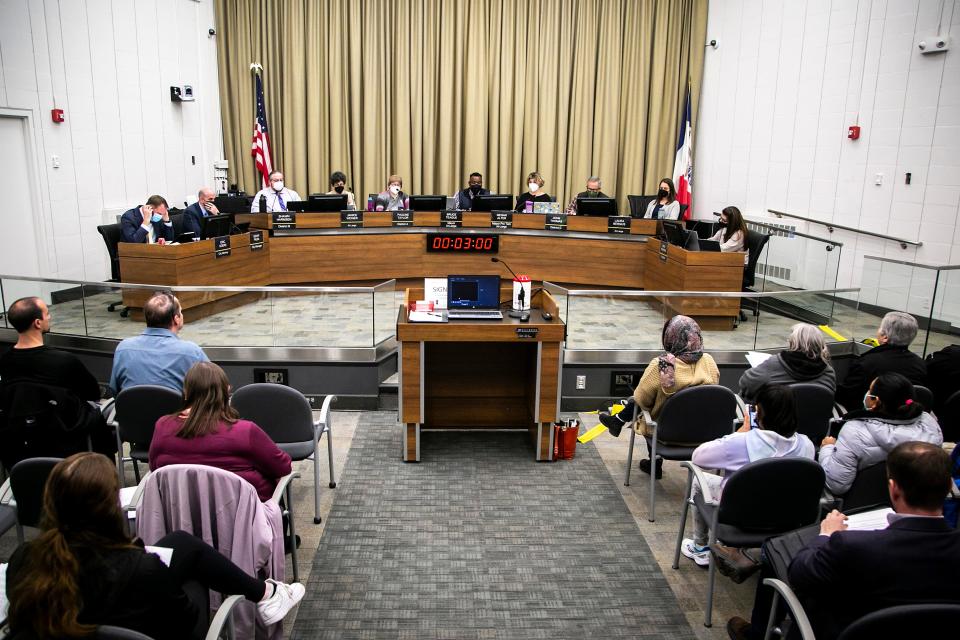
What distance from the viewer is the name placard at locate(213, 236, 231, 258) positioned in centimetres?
738

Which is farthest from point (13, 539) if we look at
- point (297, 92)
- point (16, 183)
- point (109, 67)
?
point (297, 92)

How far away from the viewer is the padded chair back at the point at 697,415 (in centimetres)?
388

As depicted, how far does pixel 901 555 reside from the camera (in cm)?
212

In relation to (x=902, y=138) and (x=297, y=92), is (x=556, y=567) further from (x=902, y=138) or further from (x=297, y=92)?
(x=297, y=92)

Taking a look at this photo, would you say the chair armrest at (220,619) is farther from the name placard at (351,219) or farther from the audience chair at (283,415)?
the name placard at (351,219)

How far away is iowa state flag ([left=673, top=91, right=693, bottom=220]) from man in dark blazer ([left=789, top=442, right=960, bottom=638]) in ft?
31.7

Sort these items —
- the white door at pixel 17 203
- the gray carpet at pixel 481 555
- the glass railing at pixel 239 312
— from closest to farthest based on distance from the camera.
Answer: the gray carpet at pixel 481 555
the glass railing at pixel 239 312
the white door at pixel 17 203

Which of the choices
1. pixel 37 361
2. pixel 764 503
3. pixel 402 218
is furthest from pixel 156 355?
pixel 402 218

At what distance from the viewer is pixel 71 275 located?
333 inches

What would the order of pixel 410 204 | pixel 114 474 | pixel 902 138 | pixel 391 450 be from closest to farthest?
pixel 114 474 < pixel 391 450 < pixel 902 138 < pixel 410 204

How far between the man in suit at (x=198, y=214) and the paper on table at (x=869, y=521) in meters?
6.47

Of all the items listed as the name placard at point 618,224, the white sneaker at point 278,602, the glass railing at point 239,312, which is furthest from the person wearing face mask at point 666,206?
the white sneaker at point 278,602

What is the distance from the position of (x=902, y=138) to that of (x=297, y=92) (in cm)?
840

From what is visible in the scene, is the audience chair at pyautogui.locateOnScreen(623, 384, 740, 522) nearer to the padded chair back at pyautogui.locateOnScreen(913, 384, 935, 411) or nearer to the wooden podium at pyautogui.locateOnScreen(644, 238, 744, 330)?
the padded chair back at pyautogui.locateOnScreen(913, 384, 935, 411)
